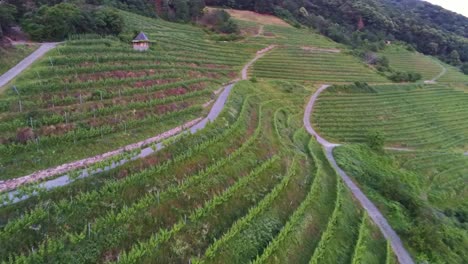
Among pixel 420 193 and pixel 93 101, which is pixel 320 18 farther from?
pixel 93 101

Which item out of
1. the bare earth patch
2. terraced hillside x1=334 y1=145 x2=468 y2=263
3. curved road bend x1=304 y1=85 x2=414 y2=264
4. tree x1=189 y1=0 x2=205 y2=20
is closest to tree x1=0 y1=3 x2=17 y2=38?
curved road bend x1=304 y1=85 x2=414 y2=264

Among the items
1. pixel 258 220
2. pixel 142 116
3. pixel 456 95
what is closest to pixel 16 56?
pixel 142 116

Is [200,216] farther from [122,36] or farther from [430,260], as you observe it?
[122,36]

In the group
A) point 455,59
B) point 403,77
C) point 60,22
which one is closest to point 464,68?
point 455,59

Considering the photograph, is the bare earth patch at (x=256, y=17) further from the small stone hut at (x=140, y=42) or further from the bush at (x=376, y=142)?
the bush at (x=376, y=142)

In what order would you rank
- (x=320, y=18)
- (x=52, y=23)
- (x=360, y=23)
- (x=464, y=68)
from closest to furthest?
(x=52, y=23)
(x=464, y=68)
(x=320, y=18)
(x=360, y=23)

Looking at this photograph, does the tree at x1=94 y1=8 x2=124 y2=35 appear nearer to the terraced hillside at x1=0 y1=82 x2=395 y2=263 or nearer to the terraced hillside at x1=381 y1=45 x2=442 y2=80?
the terraced hillside at x1=0 y1=82 x2=395 y2=263
